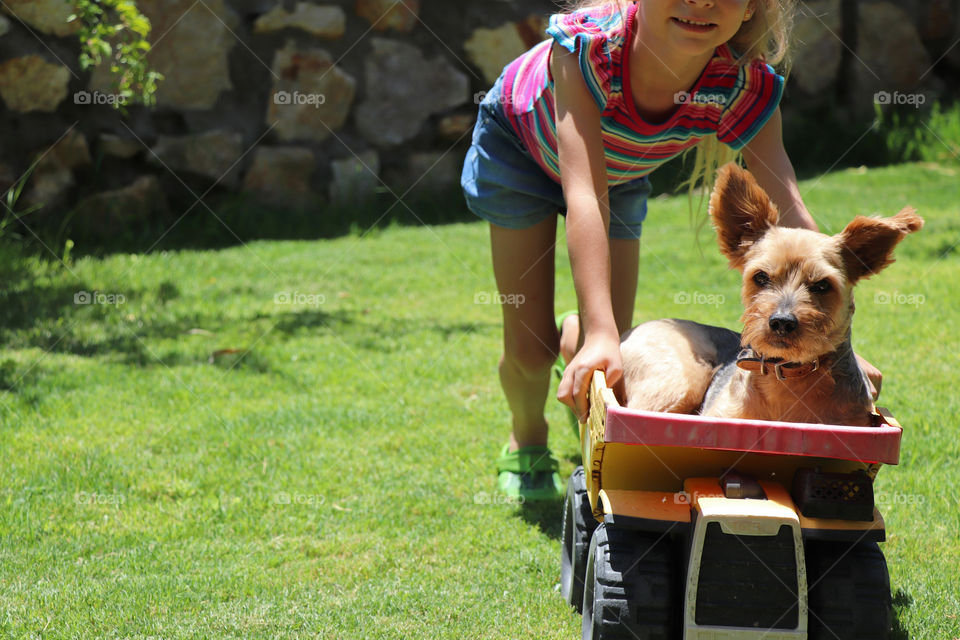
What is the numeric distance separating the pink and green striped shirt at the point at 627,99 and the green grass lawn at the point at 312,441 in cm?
65

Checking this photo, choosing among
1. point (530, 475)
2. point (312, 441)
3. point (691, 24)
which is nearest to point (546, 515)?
point (530, 475)

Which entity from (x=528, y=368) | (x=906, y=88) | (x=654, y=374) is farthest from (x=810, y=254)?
(x=906, y=88)

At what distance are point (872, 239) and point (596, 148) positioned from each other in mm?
865

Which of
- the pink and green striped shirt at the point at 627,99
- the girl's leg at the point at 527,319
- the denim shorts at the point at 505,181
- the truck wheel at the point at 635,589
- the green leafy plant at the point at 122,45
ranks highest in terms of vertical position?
the green leafy plant at the point at 122,45

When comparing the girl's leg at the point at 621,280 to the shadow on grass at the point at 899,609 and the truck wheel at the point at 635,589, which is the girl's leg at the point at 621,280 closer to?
the shadow on grass at the point at 899,609

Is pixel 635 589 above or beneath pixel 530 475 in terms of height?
above

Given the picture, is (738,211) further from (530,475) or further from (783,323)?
(530,475)

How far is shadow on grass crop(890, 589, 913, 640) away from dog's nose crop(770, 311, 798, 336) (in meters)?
1.07

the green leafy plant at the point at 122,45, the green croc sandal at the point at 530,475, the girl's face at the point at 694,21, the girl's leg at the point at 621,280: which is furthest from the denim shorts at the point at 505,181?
the green leafy plant at the point at 122,45

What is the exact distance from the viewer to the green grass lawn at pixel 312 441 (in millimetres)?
3012

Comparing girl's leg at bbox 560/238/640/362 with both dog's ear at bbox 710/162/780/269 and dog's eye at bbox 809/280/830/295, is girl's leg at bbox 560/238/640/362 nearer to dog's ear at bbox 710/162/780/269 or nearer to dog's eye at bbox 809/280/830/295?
dog's ear at bbox 710/162/780/269

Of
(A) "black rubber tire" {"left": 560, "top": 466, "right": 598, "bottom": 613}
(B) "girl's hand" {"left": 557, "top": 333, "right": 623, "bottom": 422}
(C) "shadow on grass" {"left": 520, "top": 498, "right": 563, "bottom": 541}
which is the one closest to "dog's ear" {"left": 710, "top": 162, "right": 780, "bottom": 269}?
(B) "girl's hand" {"left": 557, "top": 333, "right": 623, "bottom": 422}

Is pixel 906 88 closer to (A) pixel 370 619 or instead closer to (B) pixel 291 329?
(B) pixel 291 329

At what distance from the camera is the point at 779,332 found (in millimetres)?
2402
